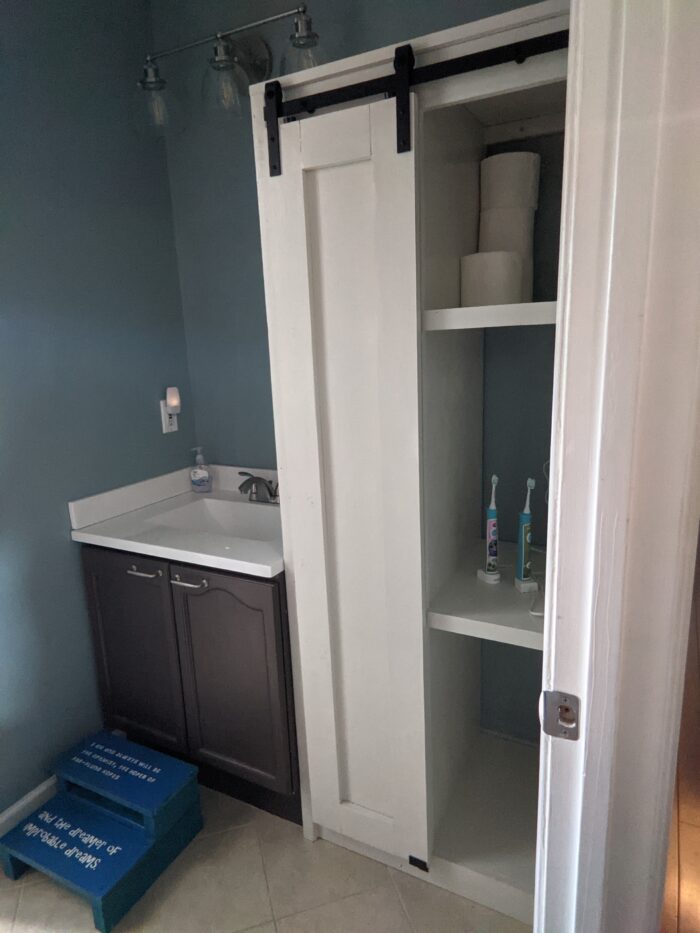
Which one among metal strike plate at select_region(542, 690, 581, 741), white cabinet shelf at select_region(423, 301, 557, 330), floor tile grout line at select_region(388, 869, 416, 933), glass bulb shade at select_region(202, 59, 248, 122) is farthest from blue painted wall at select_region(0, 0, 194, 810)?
metal strike plate at select_region(542, 690, 581, 741)

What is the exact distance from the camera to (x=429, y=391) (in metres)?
1.34

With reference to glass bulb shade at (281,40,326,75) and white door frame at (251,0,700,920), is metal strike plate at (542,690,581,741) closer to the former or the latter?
white door frame at (251,0,700,920)

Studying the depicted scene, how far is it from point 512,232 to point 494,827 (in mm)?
1596

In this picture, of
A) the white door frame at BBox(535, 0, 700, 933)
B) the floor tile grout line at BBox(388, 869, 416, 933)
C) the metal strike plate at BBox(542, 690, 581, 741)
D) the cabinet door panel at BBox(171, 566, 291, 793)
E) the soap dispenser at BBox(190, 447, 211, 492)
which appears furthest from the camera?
the soap dispenser at BBox(190, 447, 211, 492)

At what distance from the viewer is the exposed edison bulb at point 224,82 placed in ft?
5.74

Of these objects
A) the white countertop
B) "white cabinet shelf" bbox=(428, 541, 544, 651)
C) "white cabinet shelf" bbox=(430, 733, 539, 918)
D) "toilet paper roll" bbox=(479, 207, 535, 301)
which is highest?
"toilet paper roll" bbox=(479, 207, 535, 301)

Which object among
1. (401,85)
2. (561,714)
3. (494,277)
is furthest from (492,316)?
(561,714)

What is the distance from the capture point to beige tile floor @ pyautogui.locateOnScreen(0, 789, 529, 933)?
1508mm

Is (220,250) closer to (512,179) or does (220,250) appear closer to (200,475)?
(200,475)

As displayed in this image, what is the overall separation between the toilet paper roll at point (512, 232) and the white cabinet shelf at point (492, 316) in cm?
23

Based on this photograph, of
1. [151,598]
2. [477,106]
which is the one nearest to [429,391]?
[477,106]

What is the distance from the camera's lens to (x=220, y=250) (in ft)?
7.00

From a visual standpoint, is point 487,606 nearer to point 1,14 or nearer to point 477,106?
point 477,106

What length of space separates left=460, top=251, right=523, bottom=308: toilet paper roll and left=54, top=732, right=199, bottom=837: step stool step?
5.20 feet
